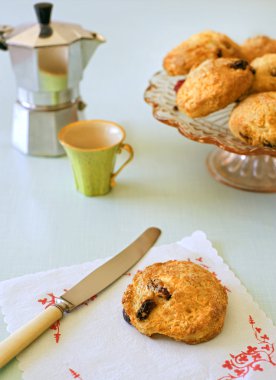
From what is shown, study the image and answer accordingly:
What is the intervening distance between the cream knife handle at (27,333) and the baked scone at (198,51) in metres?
0.54

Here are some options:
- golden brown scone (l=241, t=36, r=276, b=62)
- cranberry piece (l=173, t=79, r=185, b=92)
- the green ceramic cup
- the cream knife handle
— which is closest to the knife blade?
the cream knife handle

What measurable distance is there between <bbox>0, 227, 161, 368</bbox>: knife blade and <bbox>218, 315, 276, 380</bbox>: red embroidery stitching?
0.21 meters

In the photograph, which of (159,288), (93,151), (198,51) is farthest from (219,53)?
(159,288)

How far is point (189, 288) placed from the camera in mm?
708

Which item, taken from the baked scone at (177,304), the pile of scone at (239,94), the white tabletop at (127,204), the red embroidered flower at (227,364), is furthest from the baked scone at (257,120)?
the red embroidered flower at (227,364)

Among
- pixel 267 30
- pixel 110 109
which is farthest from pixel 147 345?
pixel 267 30

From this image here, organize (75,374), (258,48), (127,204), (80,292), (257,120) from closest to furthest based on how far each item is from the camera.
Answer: (75,374) < (80,292) < (257,120) < (127,204) < (258,48)

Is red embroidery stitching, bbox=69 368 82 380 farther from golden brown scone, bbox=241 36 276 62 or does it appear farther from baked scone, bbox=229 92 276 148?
golden brown scone, bbox=241 36 276 62

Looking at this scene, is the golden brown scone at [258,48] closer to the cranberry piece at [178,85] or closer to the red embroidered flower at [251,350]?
the cranberry piece at [178,85]

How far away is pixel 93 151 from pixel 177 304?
1.14 feet

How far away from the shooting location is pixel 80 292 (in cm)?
76

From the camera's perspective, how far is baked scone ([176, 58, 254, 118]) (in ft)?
2.99

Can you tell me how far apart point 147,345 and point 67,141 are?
0.45 meters

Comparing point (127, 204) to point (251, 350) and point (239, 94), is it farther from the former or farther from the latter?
point (251, 350)
